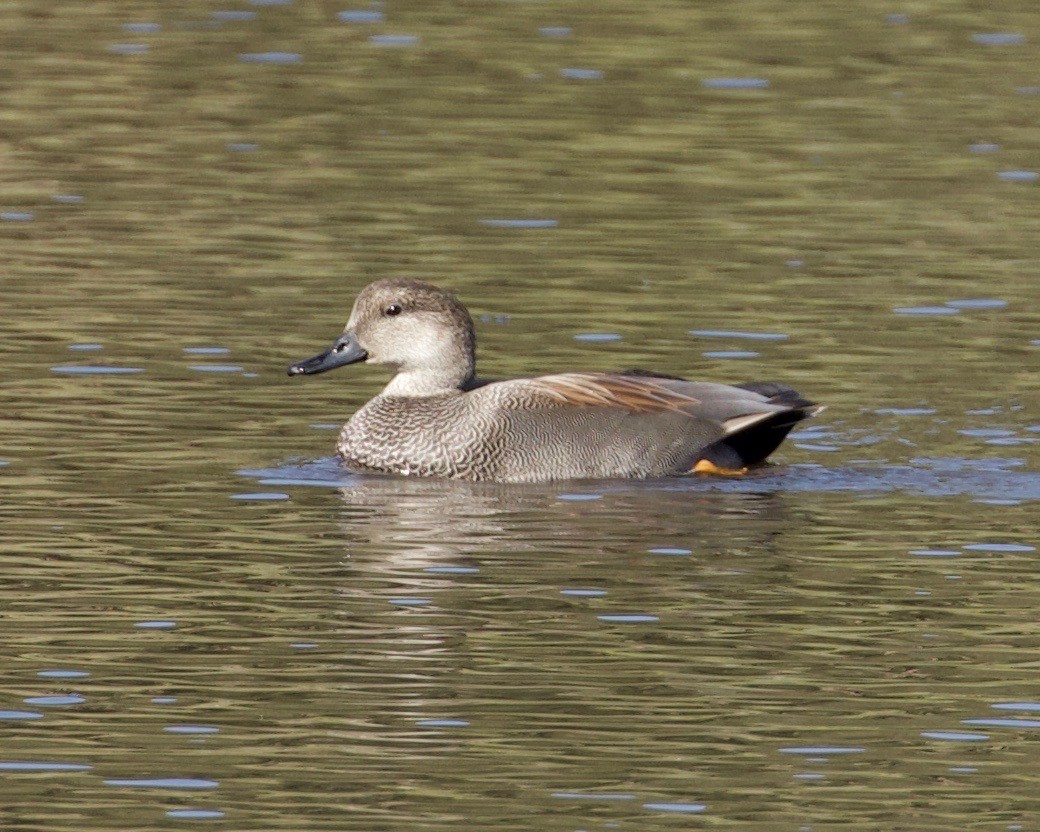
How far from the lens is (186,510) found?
13.3 metres

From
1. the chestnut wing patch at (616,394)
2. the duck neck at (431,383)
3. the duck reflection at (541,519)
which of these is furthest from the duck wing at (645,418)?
the duck neck at (431,383)

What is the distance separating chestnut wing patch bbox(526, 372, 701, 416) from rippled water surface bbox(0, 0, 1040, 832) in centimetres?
47

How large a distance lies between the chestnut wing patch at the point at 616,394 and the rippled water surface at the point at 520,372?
1.53 ft

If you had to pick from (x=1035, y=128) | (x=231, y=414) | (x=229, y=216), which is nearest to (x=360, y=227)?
(x=229, y=216)

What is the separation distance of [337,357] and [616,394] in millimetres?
1639

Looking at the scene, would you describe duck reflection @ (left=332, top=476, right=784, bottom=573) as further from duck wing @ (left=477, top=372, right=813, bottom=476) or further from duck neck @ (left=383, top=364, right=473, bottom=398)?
duck neck @ (left=383, top=364, right=473, bottom=398)

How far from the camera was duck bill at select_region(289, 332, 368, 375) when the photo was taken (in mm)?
15148

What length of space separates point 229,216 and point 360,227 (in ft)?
3.32

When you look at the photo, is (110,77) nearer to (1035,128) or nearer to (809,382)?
(1035,128)

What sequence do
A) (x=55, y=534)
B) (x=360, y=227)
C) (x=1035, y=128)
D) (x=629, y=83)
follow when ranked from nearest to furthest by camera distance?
(x=55, y=534) → (x=360, y=227) → (x=1035, y=128) → (x=629, y=83)

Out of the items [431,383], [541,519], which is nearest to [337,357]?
[431,383]

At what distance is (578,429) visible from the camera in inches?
569

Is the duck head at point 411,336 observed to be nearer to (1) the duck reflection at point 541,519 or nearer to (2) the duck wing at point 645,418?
(2) the duck wing at point 645,418

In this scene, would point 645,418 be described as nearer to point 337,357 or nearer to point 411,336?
point 411,336
